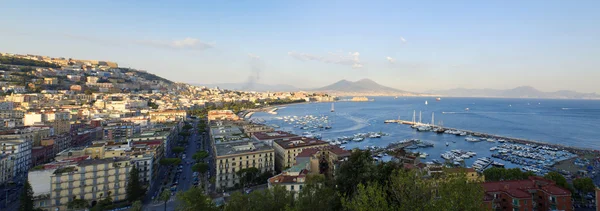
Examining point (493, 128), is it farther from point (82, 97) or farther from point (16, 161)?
point (82, 97)

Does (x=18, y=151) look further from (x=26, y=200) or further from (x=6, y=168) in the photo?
(x=26, y=200)

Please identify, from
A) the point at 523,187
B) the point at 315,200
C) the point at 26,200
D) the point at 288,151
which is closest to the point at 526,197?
the point at 523,187

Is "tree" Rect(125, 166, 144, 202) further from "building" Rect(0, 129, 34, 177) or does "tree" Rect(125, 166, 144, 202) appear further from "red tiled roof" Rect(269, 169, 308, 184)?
"building" Rect(0, 129, 34, 177)

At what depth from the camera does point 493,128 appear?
36.0 metres

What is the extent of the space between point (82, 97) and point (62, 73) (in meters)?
14.0

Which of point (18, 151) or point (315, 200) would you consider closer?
point (315, 200)

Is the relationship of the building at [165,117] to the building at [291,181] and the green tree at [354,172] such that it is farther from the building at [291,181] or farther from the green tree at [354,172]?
the green tree at [354,172]

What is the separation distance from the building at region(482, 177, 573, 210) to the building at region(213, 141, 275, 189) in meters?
9.02

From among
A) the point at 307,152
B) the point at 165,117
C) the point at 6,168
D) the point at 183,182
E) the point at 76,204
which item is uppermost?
the point at 165,117

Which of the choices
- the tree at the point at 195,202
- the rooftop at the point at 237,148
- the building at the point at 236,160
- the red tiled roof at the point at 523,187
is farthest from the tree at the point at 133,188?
the red tiled roof at the point at 523,187

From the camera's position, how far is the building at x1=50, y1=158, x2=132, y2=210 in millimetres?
10547

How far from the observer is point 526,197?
27.8 ft

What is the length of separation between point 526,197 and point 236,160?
418 inches

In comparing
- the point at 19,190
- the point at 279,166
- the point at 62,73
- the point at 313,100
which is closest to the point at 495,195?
the point at 279,166
